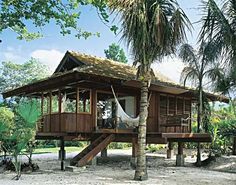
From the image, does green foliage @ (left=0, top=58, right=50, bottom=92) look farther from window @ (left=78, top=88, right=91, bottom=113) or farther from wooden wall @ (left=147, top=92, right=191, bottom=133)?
wooden wall @ (left=147, top=92, right=191, bottom=133)

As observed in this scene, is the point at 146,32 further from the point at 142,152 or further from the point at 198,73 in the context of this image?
the point at 198,73

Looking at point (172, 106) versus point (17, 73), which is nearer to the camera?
point (172, 106)

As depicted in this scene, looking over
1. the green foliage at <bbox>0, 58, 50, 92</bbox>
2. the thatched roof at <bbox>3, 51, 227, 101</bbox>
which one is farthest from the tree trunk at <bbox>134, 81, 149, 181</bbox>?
the green foliage at <bbox>0, 58, 50, 92</bbox>

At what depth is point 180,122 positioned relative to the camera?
13.9 meters

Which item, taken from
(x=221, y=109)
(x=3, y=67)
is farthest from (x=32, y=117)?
(x=3, y=67)

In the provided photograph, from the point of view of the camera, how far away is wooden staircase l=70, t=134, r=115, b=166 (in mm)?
11766

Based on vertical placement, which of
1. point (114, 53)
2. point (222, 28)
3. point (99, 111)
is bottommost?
point (99, 111)

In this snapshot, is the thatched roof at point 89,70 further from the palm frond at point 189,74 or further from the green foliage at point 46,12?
the green foliage at point 46,12

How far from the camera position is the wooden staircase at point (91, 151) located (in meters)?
11.8

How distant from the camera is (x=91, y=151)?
1223cm

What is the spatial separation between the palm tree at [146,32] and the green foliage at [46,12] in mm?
1446

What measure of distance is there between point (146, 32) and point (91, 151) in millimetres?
4832

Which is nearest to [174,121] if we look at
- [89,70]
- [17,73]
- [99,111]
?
[89,70]

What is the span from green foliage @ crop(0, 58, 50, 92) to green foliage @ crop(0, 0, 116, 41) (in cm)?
3325
